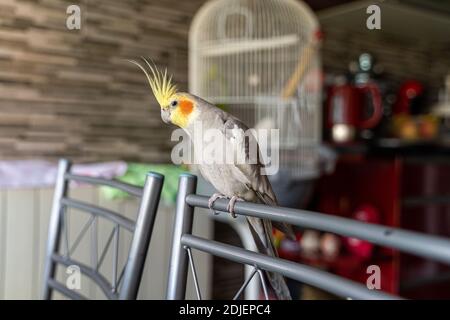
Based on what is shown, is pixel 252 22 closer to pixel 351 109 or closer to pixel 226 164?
pixel 351 109

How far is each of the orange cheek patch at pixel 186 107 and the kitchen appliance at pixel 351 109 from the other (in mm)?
1518

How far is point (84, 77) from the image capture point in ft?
4.48

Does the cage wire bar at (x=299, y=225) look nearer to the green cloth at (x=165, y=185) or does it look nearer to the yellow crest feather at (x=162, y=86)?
the yellow crest feather at (x=162, y=86)

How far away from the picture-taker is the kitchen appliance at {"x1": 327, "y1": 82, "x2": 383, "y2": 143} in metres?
1.84

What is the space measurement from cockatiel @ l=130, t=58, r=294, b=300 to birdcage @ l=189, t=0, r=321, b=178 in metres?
0.78

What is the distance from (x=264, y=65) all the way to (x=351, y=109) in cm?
59


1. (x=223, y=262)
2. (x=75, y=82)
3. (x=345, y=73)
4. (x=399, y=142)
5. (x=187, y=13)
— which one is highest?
(x=187, y=13)

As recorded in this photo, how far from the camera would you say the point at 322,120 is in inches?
74.9

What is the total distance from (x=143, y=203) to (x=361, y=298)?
345mm

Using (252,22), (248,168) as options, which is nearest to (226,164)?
(248,168)

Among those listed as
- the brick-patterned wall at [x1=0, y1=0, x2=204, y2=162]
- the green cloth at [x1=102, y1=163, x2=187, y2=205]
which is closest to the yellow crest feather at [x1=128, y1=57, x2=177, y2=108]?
the green cloth at [x1=102, y1=163, x2=187, y2=205]

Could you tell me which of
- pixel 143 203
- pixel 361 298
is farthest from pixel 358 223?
pixel 143 203
